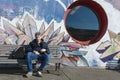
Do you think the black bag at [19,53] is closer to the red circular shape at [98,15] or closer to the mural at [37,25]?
the mural at [37,25]

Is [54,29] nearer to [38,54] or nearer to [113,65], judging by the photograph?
[38,54]

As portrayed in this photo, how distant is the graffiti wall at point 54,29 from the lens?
10570mm

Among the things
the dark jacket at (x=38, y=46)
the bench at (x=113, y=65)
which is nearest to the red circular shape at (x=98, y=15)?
the bench at (x=113, y=65)

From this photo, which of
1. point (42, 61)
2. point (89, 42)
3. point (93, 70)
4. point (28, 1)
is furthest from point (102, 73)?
point (28, 1)

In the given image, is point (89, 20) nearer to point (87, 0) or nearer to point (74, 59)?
point (87, 0)

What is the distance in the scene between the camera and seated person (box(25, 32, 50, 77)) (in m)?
9.59

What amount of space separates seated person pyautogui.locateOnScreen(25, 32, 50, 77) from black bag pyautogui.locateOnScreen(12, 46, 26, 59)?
0.27 metres

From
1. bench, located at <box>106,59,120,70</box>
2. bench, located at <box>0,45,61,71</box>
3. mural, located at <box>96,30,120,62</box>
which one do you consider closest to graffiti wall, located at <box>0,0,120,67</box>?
mural, located at <box>96,30,120,62</box>

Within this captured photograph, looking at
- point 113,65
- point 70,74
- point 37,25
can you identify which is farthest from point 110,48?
point 37,25

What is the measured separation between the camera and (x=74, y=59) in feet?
37.0

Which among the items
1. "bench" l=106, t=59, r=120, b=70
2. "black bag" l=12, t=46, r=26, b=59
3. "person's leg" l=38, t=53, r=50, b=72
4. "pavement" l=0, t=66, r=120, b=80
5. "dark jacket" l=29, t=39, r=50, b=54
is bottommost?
"pavement" l=0, t=66, r=120, b=80

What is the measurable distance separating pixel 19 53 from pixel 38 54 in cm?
57

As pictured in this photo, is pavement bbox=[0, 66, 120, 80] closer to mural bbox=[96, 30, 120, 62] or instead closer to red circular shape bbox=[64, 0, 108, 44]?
mural bbox=[96, 30, 120, 62]

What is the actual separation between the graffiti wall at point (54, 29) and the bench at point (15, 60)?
22.7 inches
